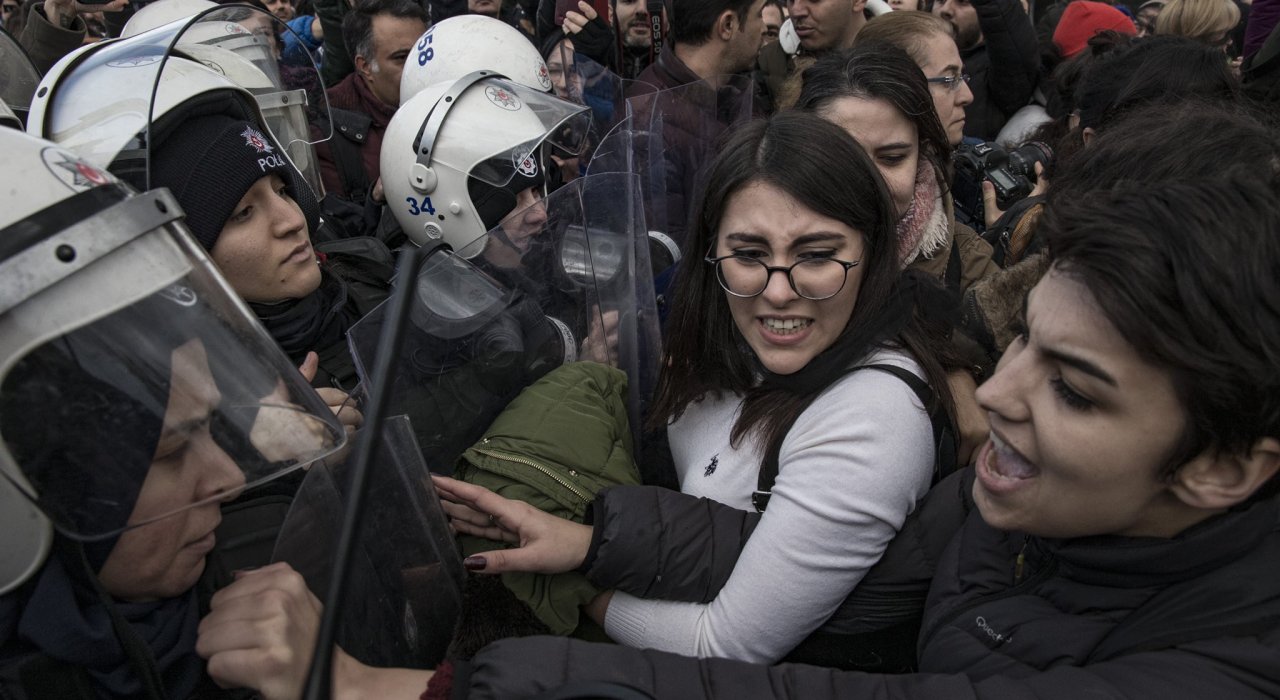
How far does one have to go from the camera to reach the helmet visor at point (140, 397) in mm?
1083

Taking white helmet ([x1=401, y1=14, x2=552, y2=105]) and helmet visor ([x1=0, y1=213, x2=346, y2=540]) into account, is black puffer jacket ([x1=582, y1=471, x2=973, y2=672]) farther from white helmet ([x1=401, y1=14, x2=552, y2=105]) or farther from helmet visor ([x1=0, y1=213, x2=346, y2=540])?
white helmet ([x1=401, y1=14, x2=552, y2=105])

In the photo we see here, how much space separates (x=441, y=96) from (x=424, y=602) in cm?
220

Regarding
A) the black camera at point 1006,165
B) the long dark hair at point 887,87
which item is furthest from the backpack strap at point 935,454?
the black camera at point 1006,165

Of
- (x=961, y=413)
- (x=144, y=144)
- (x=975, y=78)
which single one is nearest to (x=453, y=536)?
(x=961, y=413)

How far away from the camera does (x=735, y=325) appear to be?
199 centimetres

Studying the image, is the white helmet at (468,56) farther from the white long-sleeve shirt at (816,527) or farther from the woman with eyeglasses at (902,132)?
the white long-sleeve shirt at (816,527)

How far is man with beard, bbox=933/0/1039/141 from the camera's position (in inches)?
187

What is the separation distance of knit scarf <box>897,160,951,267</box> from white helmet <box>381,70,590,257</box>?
4.53 ft

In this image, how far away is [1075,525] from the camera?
1.20 m

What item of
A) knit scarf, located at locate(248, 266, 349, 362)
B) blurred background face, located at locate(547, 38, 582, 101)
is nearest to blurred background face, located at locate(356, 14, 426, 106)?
blurred background face, located at locate(547, 38, 582, 101)

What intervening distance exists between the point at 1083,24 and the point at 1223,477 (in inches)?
188

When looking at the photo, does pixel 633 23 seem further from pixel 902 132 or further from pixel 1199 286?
pixel 1199 286

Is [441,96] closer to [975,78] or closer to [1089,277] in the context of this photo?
[1089,277]

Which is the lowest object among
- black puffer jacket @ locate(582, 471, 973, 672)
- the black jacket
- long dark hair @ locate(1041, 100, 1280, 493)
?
the black jacket
